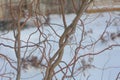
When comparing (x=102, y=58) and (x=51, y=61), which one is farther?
(x=102, y=58)

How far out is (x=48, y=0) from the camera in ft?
29.3

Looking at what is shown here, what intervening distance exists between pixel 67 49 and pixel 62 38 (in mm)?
4500

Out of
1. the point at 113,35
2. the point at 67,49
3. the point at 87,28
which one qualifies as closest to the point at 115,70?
the point at 67,49

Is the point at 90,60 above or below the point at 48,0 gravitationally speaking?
below

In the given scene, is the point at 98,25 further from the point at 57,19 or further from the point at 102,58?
the point at 102,58

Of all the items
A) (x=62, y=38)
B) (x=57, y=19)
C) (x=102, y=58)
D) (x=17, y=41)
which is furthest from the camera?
(x=57, y=19)

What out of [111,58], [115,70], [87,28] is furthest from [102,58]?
[87,28]

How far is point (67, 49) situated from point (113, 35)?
127 cm

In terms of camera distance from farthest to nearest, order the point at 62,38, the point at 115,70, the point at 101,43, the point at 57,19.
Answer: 1. the point at 57,19
2. the point at 101,43
3. the point at 115,70
4. the point at 62,38

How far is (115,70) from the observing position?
5.19m

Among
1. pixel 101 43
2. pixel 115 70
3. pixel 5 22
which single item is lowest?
pixel 115 70

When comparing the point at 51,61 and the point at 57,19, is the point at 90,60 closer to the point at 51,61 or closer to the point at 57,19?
the point at 57,19

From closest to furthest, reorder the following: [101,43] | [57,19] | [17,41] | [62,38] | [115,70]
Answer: [62,38], [17,41], [115,70], [101,43], [57,19]

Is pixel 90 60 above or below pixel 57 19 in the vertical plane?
below
